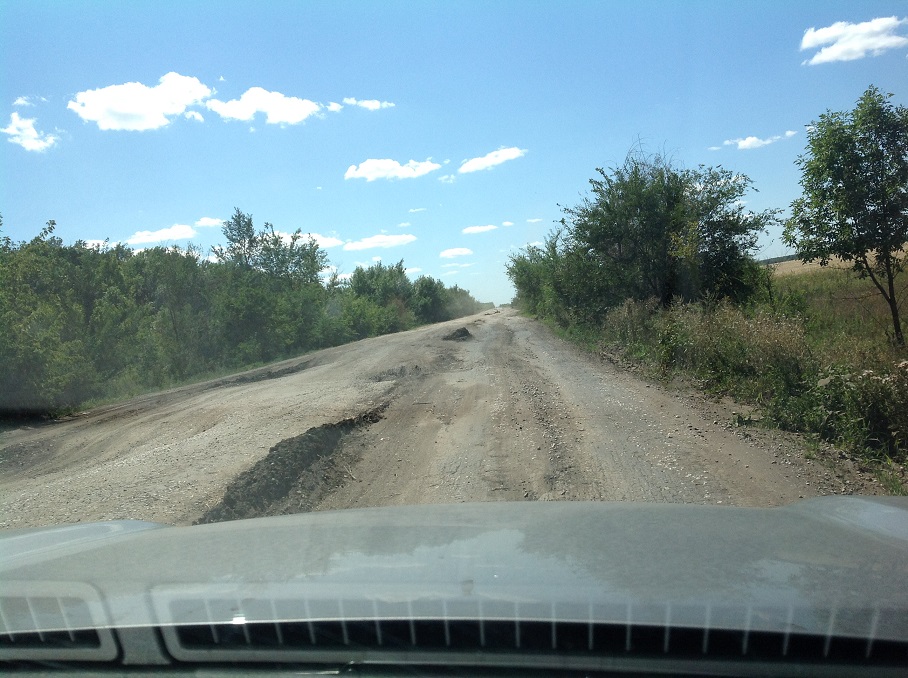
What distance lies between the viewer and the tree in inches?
467

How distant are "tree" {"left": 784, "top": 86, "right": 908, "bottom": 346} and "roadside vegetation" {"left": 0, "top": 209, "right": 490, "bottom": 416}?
17.2 meters

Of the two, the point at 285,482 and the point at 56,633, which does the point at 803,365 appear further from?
the point at 56,633

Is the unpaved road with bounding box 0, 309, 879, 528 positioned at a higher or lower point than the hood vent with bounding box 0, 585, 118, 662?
lower

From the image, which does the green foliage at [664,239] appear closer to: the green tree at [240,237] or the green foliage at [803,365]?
the green foliage at [803,365]

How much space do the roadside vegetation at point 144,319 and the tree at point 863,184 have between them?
17153 millimetres

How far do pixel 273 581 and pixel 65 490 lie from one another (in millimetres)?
6891

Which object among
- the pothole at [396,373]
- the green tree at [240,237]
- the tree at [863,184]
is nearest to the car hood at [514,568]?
the tree at [863,184]

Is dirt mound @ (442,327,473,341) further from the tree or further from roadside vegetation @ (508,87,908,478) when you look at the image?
the tree

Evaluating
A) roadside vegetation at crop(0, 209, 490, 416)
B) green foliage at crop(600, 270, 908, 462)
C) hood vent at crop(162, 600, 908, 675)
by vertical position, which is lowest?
green foliage at crop(600, 270, 908, 462)

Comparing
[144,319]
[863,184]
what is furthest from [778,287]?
[144,319]

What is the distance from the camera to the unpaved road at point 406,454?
7.23 m

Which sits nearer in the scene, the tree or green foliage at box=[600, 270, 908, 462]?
green foliage at box=[600, 270, 908, 462]

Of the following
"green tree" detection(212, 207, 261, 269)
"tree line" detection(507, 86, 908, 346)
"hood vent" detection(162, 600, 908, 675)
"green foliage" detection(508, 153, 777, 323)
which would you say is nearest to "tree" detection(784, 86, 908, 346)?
"tree line" detection(507, 86, 908, 346)

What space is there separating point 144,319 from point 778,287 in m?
24.3
